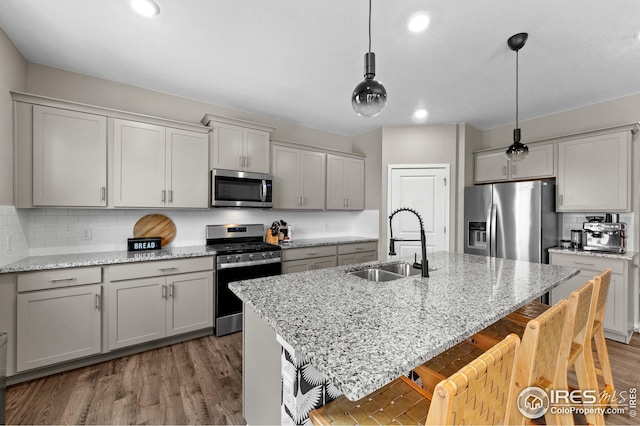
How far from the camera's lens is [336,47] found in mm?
2240

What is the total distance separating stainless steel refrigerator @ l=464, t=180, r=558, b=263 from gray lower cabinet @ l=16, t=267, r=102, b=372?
4355mm

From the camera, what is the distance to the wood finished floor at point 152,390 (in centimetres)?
178

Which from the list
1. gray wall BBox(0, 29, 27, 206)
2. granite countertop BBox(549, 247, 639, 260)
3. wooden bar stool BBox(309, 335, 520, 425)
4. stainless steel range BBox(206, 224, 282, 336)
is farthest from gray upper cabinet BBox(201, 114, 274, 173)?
granite countertop BBox(549, 247, 639, 260)

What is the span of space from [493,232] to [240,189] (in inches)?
130

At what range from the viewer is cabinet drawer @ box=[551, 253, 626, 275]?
9.19 feet

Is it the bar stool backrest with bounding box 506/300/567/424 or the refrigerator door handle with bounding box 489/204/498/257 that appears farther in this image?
the refrigerator door handle with bounding box 489/204/498/257

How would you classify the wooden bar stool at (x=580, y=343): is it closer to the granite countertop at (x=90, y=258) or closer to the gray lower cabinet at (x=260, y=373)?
the gray lower cabinet at (x=260, y=373)

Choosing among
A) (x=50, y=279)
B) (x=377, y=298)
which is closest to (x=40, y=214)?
(x=50, y=279)

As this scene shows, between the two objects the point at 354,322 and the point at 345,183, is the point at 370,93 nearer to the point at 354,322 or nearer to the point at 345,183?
the point at 354,322

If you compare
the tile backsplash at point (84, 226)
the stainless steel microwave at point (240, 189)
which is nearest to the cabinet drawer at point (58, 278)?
the tile backsplash at point (84, 226)

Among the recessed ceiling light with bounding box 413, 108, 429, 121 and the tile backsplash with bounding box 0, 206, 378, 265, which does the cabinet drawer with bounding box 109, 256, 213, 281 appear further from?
the recessed ceiling light with bounding box 413, 108, 429, 121

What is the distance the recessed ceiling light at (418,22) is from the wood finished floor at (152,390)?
9.30 ft

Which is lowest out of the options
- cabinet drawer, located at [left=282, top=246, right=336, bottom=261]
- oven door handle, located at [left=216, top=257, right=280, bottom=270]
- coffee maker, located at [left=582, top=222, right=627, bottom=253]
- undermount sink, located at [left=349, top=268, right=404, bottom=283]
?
oven door handle, located at [left=216, top=257, right=280, bottom=270]

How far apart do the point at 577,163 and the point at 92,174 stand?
5.18 meters
